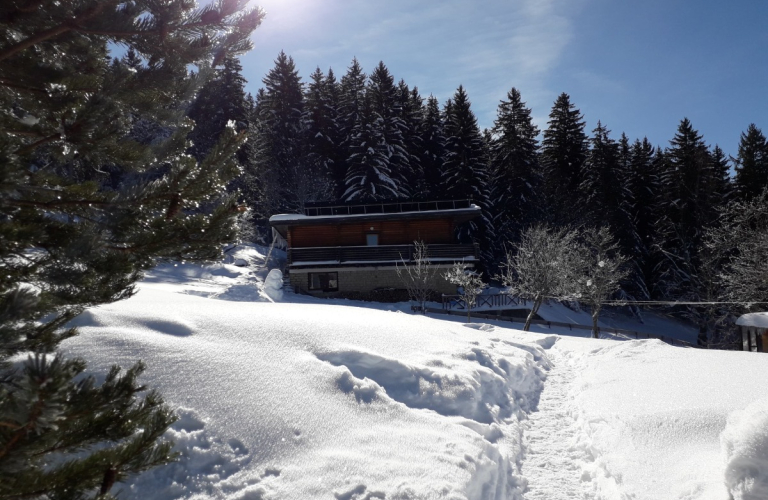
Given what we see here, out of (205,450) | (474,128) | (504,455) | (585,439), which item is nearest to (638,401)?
(585,439)

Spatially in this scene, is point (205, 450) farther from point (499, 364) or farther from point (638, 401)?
point (499, 364)

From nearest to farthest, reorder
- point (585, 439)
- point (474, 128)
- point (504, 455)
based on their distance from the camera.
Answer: point (504, 455) → point (585, 439) → point (474, 128)

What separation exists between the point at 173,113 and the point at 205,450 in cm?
310

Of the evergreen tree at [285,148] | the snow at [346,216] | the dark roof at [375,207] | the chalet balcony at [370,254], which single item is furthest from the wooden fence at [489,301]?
the evergreen tree at [285,148]

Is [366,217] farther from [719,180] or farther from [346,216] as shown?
[719,180]

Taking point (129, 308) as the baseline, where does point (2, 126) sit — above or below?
above

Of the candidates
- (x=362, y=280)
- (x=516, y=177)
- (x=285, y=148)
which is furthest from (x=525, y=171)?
(x=285, y=148)

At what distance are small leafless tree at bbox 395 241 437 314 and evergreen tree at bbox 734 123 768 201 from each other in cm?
2481

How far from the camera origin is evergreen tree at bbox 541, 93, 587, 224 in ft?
123

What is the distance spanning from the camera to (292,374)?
236 inches

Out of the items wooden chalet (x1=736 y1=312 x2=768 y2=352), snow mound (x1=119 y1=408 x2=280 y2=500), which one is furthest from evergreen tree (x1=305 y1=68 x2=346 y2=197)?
snow mound (x1=119 y1=408 x2=280 y2=500)

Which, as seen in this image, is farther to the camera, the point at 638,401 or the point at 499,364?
the point at 499,364

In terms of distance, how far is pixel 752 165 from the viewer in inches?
1341

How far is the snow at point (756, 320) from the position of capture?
1346cm
